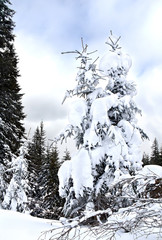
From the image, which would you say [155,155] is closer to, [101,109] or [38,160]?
[38,160]

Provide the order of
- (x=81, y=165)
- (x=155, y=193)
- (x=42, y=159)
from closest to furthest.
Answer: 1. (x=155, y=193)
2. (x=81, y=165)
3. (x=42, y=159)

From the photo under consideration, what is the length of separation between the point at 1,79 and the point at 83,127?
6440 millimetres

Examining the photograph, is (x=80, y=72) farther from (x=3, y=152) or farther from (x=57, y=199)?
(x=57, y=199)

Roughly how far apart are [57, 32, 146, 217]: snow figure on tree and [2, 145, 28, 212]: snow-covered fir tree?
20.1 ft

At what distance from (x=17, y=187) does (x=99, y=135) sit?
24.8 ft

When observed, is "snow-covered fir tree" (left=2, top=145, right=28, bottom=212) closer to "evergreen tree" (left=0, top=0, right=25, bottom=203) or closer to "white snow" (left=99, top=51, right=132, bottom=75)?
"evergreen tree" (left=0, top=0, right=25, bottom=203)

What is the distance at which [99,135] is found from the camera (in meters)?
4.86

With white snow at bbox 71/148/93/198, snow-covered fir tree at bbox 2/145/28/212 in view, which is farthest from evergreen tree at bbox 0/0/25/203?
white snow at bbox 71/148/93/198

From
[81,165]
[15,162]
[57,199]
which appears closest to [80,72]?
[81,165]

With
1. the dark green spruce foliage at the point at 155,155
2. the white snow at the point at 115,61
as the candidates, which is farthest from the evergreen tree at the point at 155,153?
the white snow at the point at 115,61

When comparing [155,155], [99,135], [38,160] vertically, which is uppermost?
[155,155]

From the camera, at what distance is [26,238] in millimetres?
1946

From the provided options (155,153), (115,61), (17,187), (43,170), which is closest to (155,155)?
(155,153)

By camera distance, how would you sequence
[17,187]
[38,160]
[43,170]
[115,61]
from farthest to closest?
[38,160]
[43,170]
[17,187]
[115,61]
